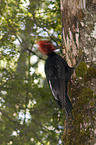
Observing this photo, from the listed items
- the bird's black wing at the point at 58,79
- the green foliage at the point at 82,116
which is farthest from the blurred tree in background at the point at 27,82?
the green foliage at the point at 82,116

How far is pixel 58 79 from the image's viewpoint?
2.49 m

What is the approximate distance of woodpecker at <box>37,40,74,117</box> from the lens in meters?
2.33

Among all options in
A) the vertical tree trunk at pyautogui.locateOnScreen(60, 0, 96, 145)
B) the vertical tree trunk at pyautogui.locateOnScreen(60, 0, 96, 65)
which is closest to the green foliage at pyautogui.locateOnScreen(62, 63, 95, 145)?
the vertical tree trunk at pyautogui.locateOnScreen(60, 0, 96, 145)

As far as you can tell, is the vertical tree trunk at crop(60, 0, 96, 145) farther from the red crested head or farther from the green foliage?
the red crested head

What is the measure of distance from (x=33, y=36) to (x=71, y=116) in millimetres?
3595

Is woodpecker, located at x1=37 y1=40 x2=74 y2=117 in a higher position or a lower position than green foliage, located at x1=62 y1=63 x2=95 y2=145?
higher

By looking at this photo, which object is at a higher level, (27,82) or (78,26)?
(27,82)

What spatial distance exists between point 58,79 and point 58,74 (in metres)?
0.07

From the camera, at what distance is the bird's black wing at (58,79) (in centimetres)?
233

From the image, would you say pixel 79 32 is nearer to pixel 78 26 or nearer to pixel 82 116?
pixel 78 26

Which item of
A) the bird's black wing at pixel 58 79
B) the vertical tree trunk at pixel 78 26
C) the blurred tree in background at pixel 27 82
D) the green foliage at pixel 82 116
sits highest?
the blurred tree in background at pixel 27 82

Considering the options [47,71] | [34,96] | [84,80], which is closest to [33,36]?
[34,96]

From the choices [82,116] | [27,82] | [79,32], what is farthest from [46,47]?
[27,82]

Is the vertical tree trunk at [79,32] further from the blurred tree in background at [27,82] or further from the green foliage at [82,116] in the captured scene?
the blurred tree in background at [27,82]
